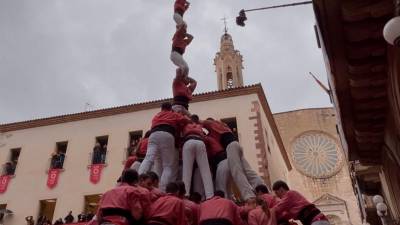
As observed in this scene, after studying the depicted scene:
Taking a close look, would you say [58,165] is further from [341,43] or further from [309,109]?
[309,109]

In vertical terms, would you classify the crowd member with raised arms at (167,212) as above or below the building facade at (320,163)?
below

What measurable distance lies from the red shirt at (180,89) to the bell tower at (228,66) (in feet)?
108

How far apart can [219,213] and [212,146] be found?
363cm

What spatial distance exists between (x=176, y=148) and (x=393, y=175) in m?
5.40

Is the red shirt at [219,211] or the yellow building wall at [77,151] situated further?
the yellow building wall at [77,151]

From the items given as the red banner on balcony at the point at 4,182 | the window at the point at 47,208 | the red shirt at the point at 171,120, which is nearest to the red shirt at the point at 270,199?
the red shirt at the point at 171,120

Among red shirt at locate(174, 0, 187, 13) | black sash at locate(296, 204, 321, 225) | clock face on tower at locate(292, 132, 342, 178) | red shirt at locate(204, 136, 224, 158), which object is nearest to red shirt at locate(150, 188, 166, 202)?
black sash at locate(296, 204, 321, 225)

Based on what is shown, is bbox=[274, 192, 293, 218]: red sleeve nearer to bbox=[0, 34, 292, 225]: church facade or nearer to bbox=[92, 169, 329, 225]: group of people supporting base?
bbox=[92, 169, 329, 225]: group of people supporting base

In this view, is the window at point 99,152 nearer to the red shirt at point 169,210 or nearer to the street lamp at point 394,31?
the red shirt at point 169,210

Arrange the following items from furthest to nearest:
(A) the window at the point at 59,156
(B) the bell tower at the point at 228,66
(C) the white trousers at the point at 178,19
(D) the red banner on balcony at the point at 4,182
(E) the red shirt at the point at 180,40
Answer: (B) the bell tower at the point at 228,66 → (A) the window at the point at 59,156 → (D) the red banner on balcony at the point at 4,182 → (C) the white trousers at the point at 178,19 → (E) the red shirt at the point at 180,40

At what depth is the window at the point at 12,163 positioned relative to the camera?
2745 cm

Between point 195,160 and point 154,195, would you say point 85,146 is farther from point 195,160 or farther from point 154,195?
point 154,195

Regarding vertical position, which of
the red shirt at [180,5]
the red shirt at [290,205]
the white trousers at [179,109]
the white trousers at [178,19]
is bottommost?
the red shirt at [290,205]

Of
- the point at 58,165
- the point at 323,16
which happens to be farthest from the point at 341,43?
the point at 58,165
